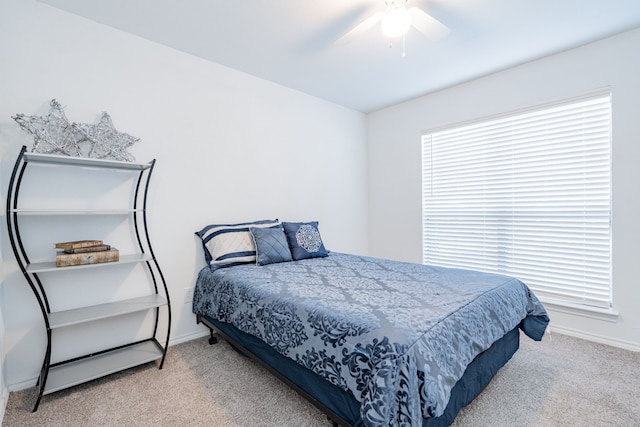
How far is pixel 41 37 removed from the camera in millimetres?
2041

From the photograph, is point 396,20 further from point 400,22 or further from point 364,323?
point 364,323

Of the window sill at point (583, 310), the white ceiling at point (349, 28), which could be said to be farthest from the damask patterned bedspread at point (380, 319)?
the white ceiling at point (349, 28)

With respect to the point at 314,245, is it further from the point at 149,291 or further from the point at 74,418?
the point at 74,418

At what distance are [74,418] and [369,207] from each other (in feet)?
12.3

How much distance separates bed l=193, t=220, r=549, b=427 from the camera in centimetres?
119

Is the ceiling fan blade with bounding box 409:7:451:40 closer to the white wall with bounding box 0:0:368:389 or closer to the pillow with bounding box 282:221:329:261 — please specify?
the white wall with bounding box 0:0:368:389

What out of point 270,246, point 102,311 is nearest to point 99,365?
point 102,311

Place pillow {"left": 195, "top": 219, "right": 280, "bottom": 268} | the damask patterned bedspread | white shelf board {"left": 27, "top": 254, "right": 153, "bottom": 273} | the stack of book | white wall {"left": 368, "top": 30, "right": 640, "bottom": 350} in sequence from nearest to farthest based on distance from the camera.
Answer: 1. the damask patterned bedspread
2. white shelf board {"left": 27, "top": 254, "right": 153, "bottom": 273}
3. the stack of book
4. white wall {"left": 368, "top": 30, "right": 640, "bottom": 350}
5. pillow {"left": 195, "top": 219, "right": 280, "bottom": 268}

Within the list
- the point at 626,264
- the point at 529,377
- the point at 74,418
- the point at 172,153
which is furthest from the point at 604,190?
the point at 74,418

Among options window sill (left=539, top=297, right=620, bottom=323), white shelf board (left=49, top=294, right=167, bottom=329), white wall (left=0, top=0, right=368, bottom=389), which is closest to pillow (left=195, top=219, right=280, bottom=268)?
white wall (left=0, top=0, right=368, bottom=389)

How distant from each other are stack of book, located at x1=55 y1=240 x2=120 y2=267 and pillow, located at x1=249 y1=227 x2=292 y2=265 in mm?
1068

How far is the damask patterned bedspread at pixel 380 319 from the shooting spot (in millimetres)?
1174

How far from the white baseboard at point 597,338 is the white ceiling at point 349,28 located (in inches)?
102

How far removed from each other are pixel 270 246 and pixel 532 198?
2651 mm
